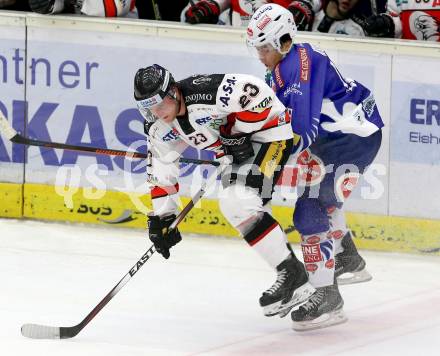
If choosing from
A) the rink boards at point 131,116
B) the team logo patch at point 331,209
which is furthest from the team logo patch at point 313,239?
the rink boards at point 131,116

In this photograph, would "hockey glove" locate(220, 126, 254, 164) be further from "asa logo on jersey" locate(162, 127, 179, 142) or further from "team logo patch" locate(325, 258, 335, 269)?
"team logo patch" locate(325, 258, 335, 269)

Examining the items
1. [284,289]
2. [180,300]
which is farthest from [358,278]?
[284,289]

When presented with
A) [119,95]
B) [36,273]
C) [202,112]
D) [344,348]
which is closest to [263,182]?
[202,112]

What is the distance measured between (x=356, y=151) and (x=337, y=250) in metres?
0.58

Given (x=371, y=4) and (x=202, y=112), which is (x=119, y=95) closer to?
(x=371, y=4)

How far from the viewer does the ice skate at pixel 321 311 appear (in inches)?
214

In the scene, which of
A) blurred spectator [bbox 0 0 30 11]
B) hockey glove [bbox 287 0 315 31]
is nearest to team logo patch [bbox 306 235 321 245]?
hockey glove [bbox 287 0 315 31]

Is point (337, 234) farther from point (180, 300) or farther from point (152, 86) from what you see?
point (152, 86)

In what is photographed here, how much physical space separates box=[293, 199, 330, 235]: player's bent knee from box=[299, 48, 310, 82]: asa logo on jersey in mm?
558

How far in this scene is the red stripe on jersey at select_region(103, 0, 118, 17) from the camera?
7098mm

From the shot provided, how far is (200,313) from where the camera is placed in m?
5.65

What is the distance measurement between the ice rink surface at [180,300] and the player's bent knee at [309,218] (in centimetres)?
44

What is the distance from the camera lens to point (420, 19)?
7074 mm

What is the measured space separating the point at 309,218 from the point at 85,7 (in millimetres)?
2265
